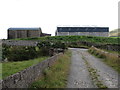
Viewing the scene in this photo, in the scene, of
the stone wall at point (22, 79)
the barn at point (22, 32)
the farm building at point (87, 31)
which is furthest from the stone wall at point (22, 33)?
the stone wall at point (22, 79)

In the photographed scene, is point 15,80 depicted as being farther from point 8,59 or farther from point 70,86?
point 8,59

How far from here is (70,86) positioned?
8.95m

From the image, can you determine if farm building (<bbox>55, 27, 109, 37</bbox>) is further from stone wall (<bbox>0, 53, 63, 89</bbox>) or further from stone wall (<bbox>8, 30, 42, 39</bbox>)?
stone wall (<bbox>0, 53, 63, 89</bbox>)

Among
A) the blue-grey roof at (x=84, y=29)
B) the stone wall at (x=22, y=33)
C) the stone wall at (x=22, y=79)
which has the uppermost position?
the blue-grey roof at (x=84, y=29)

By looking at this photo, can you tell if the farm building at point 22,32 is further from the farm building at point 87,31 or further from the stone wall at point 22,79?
the stone wall at point 22,79

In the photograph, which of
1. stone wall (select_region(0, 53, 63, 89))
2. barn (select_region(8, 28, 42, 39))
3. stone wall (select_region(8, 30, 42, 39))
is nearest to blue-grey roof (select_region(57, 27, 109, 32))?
barn (select_region(8, 28, 42, 39))

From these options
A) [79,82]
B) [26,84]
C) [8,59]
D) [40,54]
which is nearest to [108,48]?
[40,54]

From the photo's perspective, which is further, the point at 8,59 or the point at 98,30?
the point at 98,30

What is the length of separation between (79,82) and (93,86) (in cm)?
105

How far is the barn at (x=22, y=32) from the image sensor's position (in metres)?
83.7

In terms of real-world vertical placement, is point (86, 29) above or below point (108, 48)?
above

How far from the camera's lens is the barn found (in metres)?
83.7

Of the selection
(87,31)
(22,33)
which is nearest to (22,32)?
(22,33)

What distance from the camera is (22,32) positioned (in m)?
84.8
